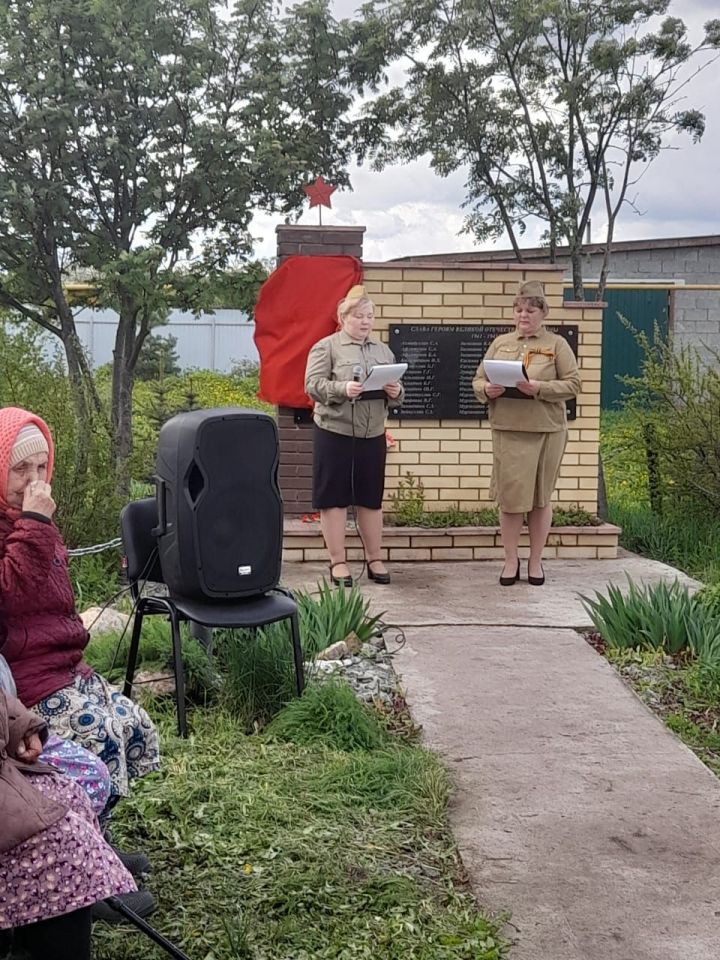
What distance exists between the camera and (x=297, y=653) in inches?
189

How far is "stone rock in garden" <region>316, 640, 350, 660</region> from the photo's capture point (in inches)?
218

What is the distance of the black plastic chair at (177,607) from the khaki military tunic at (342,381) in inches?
97.1

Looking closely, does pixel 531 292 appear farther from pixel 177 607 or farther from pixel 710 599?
pixel 177 607

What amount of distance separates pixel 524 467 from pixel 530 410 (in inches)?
14.2

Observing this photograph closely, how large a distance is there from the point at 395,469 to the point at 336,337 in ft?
5.98

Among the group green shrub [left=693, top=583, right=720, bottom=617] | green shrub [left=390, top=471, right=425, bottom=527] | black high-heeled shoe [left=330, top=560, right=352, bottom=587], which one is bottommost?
black high-heeled shoe [left=330, top=560, right=352, bottom=587]

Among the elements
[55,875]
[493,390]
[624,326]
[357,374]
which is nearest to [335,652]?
[357,374]

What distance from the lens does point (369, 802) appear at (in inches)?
158

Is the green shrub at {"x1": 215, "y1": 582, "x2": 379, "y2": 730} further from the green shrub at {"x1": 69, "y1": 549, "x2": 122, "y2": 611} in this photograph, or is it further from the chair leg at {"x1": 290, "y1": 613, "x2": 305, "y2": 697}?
the green shrub at {"x1": 69, "y1": 549, "x2": 122, "y2": 611}

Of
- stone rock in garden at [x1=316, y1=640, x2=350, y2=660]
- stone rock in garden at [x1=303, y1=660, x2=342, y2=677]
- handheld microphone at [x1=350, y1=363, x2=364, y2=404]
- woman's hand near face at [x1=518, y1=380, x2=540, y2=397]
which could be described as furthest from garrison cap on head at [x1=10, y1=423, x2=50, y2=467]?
woman's hand near face at [x1=518, y1=380, x2=540, y2=397]

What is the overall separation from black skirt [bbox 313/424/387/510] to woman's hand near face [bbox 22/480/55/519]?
423 centimetres

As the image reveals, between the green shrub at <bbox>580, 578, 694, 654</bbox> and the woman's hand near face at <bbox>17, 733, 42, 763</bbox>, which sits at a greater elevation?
the woman's hand near face at <bbox>17, 733, 42, 763</bbox>


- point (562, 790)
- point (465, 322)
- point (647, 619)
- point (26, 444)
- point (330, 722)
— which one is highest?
point (465, 322)

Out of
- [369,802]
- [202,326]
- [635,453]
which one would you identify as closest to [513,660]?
[369,802]
